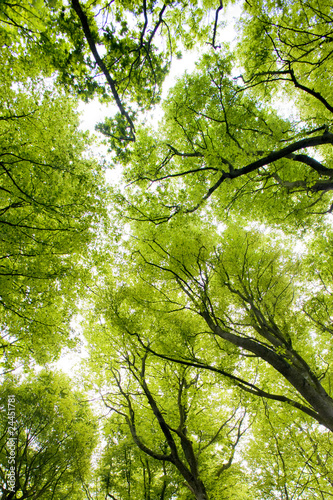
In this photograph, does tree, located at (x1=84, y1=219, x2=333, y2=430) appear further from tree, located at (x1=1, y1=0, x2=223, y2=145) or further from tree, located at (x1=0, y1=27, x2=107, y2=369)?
tree, located at (x1=1, y1=0, x2=223, y2=145)

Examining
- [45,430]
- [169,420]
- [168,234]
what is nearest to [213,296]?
[168,234]

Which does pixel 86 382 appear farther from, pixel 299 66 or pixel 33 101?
pixel 299 66

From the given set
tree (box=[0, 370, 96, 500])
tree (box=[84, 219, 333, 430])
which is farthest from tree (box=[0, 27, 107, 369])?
tree (box=[0, 370, 96, 500])

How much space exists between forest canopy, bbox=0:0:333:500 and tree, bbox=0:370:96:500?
0.07 m

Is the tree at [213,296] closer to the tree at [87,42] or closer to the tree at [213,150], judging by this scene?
the tree at [213,150]

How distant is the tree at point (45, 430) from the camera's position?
7.35 metres

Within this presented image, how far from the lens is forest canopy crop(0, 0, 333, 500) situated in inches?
124

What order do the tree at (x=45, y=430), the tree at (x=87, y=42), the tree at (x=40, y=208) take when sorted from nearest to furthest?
the tree at (x=87, y=42) → the tree at (x=40, y=208) → the tree at (x=45, y=430)

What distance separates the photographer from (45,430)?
7.70m

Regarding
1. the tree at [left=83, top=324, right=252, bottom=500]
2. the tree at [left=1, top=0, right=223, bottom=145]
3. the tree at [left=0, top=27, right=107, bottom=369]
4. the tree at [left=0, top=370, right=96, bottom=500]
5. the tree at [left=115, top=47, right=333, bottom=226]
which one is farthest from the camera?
the tree at [left=0, top=370, right=96, bottom=500]

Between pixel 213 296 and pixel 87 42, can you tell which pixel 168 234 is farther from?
pixel 87 42

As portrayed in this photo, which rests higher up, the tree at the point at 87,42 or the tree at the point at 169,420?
the tree at the point at 87,42

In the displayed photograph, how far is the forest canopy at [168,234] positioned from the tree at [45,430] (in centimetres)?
7

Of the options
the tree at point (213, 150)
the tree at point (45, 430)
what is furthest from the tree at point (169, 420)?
the tree at point (213, 150)
